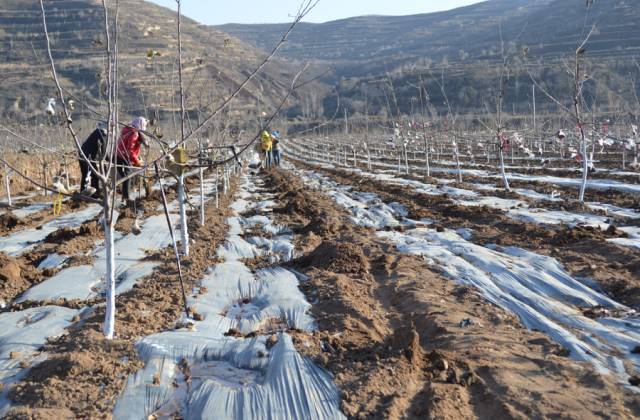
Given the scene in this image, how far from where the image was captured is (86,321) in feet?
12.8

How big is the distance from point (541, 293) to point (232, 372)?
291 cm

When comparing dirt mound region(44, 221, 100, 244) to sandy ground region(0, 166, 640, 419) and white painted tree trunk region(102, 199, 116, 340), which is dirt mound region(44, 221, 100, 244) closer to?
sandy ground region(0, 166, 640, 419)

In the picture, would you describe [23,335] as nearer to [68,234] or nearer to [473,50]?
[68,234]

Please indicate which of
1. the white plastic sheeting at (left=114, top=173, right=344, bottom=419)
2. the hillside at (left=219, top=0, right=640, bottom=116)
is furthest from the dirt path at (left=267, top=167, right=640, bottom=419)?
the hillside at (left=219, top=0, right=640, bottom=116)

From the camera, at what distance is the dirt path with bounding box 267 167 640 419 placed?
260 centimetres

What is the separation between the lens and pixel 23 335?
11.8 ft

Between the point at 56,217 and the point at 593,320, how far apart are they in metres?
8.57

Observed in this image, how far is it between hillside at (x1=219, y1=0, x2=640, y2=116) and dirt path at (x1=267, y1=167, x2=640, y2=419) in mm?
1953

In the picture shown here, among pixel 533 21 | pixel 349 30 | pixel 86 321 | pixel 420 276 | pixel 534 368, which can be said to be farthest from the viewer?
pixel 349 30

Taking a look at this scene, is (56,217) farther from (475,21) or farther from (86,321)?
(475,21)

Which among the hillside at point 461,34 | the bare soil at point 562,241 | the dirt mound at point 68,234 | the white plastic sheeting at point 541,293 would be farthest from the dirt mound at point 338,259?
the hillside at point 461,34

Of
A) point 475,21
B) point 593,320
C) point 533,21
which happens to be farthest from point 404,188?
point 475,21

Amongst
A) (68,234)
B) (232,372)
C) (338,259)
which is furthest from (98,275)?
(232,372)

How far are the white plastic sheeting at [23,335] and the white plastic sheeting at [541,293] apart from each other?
10.7ft
